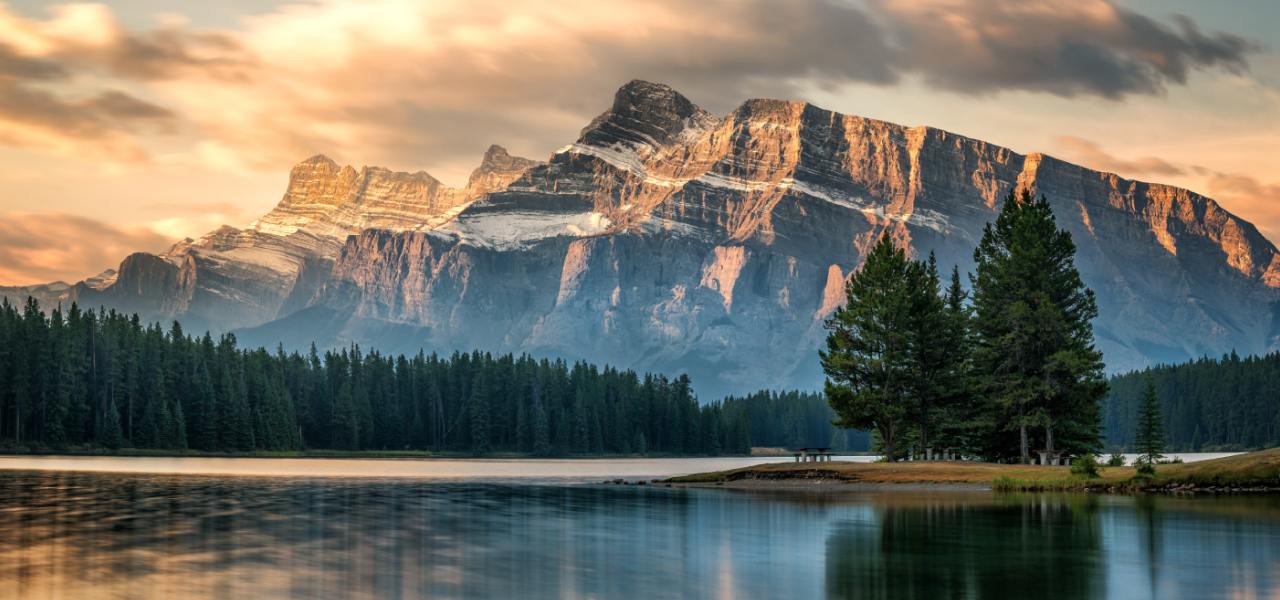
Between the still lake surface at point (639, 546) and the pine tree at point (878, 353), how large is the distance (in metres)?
20.2

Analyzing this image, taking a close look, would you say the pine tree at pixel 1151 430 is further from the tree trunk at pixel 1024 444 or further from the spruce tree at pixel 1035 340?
the tree trunk at pixel 1024 444

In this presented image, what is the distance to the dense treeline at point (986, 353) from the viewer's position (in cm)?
9200

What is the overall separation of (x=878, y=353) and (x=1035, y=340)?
11.2 meters

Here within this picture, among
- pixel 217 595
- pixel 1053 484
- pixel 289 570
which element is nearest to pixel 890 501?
pixel 1053 484

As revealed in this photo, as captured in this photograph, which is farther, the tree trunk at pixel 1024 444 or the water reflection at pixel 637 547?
the tree trunk at pixel 1024 444

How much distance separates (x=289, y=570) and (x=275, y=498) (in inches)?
1426

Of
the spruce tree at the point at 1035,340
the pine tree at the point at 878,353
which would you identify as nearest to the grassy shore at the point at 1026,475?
the pine tree at the point at 878,353

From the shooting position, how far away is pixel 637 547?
46.4 metres

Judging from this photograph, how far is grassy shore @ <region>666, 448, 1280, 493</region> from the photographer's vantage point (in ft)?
242

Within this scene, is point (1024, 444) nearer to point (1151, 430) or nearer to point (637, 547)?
point (1151, 430)

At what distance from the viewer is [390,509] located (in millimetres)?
65625

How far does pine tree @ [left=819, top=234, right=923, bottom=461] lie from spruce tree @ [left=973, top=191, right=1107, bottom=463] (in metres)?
5.27

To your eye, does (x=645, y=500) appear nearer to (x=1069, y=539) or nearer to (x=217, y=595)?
(x=1069, y=539)

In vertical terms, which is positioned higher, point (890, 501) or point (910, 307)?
point (910, 307)
